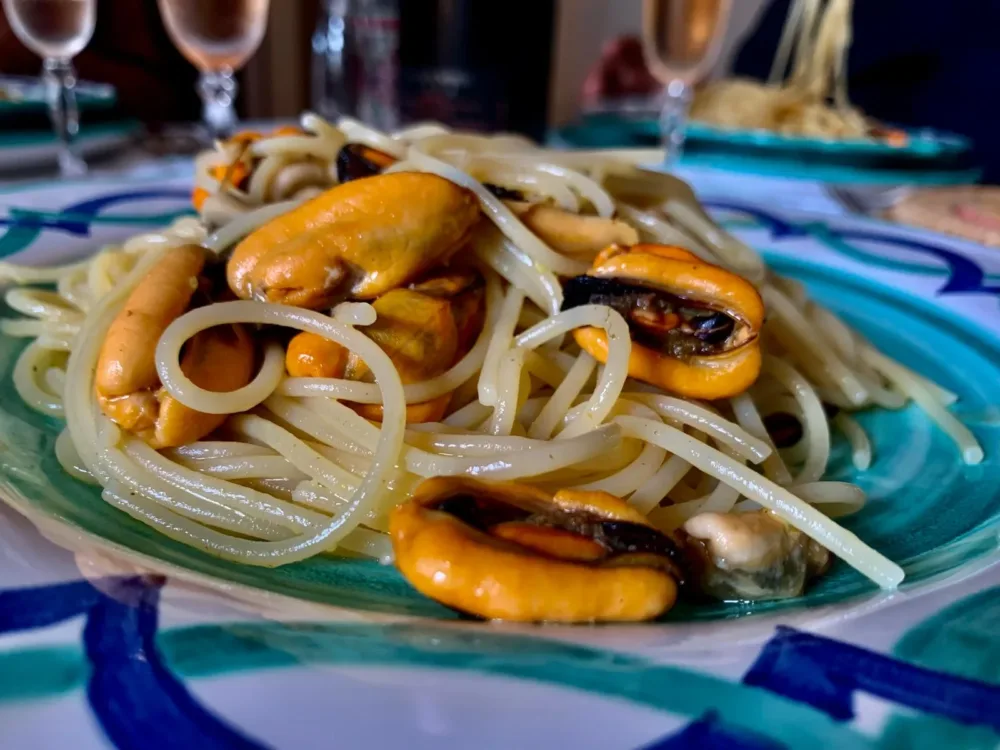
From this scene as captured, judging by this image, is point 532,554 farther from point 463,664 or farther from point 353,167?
point 353,167

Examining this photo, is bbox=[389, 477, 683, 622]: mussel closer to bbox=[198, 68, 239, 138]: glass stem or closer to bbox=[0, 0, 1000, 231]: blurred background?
bbox=[0, 0, 1000, 231]: blurred background

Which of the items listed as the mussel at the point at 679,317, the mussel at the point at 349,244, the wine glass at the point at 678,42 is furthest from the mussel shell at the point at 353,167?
the wine glass at the point at 678,42

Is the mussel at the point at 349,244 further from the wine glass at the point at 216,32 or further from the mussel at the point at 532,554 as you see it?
the wine glass at the point at 216,32

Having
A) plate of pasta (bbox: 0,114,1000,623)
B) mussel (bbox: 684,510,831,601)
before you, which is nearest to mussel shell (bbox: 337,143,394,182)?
plate of pasta (bbox: 0,114,1000,623)

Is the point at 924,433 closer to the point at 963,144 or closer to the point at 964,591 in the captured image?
the point at 964,591

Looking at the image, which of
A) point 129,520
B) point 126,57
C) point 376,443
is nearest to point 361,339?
point 376,443

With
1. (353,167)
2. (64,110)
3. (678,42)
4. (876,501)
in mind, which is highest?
(678,42)

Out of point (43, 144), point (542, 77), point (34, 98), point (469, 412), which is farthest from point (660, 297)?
point (542, 77)
